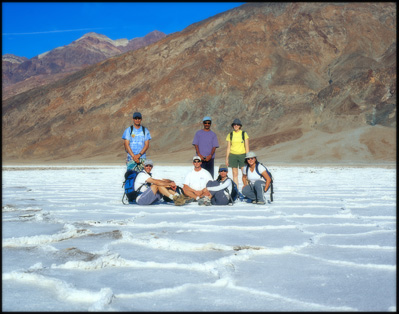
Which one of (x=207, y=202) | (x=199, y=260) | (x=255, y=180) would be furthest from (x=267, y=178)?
(x=199, y=260)

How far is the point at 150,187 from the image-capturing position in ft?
22.3

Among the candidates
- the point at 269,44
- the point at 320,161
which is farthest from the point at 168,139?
the point at 320,161

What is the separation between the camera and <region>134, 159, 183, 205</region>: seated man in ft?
22.3

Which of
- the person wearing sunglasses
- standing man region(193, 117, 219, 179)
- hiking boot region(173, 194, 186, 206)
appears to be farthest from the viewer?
the person wearing sunglasses

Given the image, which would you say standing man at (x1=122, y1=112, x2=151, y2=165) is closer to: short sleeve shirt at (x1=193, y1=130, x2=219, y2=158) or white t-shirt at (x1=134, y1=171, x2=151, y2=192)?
white t-shirt at (x1=134, y1=171, x2=151, y2=192)

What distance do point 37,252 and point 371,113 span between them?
4279 centimetres

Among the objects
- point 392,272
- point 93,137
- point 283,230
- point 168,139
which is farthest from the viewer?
point 93,137

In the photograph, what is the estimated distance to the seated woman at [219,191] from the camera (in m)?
6.79

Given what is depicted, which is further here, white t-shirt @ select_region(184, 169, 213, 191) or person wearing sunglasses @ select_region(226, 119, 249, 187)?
person wearing sunglasses @ select_region(226, 119, 249, 187)

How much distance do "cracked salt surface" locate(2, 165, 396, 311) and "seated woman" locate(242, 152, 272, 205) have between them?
820mm

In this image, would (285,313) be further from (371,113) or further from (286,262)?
(371,113)

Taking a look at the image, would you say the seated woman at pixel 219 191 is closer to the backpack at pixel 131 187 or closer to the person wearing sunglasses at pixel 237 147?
the backpack at pixel 131 187

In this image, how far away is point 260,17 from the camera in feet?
198

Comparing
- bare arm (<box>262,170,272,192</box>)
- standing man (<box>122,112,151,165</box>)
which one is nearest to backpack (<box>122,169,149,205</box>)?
standing man (<box>122,112,151,165</box>)
